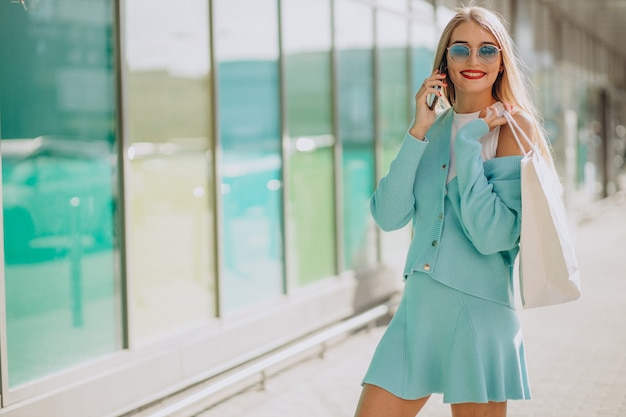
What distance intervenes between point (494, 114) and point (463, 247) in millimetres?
382

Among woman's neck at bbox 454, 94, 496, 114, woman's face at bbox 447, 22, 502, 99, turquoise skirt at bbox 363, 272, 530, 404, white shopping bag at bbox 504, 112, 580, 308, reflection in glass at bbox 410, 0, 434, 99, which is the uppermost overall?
reflection in glass at bbox 410, 0, 434, 99

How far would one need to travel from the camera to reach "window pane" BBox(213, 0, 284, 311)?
6957 mm

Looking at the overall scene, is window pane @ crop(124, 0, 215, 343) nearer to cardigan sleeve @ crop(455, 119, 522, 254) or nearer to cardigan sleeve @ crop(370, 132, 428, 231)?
cardigan sleeve @ crop(370, 132, 428, 231)

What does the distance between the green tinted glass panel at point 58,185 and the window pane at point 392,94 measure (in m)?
4.63

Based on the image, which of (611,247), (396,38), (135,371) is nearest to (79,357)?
(135,371)

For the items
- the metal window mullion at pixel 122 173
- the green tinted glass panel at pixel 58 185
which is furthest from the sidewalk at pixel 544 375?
the green tinted glass panel at pixel 58 185

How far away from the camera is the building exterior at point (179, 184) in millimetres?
5016

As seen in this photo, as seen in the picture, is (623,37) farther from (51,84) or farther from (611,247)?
(51,84)

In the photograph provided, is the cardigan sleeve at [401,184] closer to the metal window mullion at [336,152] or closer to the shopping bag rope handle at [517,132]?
the shopping bag rope handle at [517,132]

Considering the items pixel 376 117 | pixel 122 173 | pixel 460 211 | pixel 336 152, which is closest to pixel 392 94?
pixel 376 117

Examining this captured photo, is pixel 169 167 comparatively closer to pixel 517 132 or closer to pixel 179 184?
pixel 179 184

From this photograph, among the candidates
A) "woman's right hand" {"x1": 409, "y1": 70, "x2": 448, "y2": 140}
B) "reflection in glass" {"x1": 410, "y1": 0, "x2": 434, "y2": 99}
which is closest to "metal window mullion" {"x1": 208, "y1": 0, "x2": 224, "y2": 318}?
"woman's right hand" {"x1": 409, "y1": 70, "x2": 448, "y2": 140}

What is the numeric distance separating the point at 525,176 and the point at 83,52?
3.15m

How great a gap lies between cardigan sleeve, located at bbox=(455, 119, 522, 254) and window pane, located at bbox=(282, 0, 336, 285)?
504 cm
